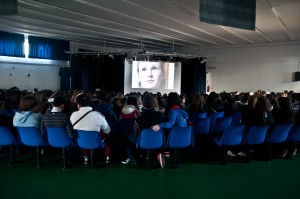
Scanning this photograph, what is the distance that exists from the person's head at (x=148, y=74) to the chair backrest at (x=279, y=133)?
837cm

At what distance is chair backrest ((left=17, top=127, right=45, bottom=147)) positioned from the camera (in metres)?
4.31

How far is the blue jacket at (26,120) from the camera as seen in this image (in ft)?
15.2

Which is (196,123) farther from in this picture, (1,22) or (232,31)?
(1,22)

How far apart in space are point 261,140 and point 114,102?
3328 mm

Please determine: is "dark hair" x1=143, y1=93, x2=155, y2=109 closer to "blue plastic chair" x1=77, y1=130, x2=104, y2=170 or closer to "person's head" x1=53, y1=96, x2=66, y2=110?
"blue plastic chair" x1=77, y1=130, x2=104, y2=170

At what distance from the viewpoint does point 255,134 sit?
482cm

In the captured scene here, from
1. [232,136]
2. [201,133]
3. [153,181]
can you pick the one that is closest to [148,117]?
[153,181]

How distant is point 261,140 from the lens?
491 centimetres

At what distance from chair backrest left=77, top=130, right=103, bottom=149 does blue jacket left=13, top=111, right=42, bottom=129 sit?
1.00 m

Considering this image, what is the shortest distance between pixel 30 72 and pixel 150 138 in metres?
10.7

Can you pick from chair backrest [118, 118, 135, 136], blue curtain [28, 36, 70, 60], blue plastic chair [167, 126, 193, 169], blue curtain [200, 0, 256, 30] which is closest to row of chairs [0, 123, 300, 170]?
blue plastic chair [167, 126, 193, 169]

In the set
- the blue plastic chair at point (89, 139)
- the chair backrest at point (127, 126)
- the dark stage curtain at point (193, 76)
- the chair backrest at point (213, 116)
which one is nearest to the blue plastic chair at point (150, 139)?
the chair backrest at point (127, 126)

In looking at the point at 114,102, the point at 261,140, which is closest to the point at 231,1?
the point at 261,140

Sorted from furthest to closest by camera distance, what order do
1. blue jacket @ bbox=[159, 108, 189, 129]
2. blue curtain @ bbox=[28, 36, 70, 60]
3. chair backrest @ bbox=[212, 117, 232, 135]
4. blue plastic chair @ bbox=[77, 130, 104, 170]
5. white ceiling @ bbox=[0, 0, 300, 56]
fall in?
blue curtain @ bbox=[28, 36, 70, 60] < white ceiling @ bbox=[0, 0, 300, 56] < chair backrest @ bbox=[212, 117, 232, 135] < blue jacket @ bbox=[159, 108, 189, 129] < blue plastic chair @ bbox=[77, 130, 104, 170]
